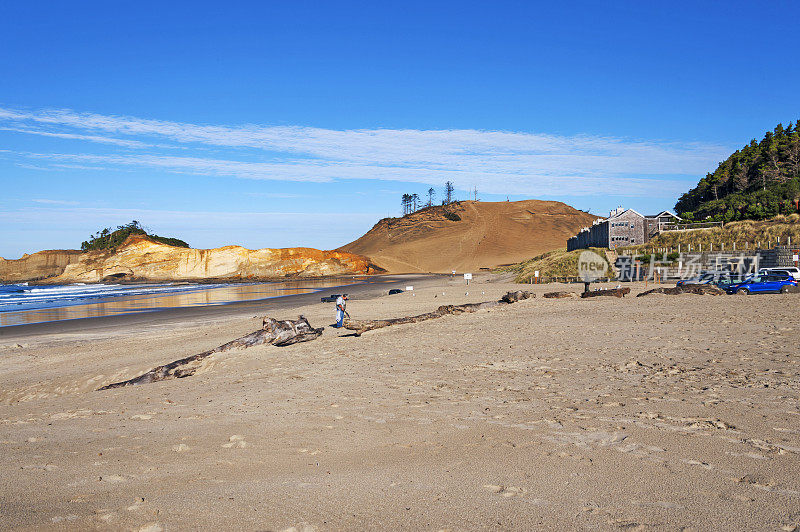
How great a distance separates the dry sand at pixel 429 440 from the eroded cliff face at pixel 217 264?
79500mm

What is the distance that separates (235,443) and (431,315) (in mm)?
13610

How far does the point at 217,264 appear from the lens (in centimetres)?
9369

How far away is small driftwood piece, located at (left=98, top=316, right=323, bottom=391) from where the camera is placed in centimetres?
1118

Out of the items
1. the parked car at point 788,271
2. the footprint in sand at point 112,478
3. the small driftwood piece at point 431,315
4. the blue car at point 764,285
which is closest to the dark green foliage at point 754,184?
the parked car at point 788,271

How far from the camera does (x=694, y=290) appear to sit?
24.7 metres

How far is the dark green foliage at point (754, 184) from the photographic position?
59594 mm

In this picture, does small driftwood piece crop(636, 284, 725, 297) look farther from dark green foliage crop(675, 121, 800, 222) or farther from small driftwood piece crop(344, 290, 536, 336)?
dark green foliage crop(675, 121, 800, 222)

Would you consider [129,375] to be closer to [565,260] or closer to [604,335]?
[604,335]

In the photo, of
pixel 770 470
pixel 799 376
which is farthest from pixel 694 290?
pixel 770 470

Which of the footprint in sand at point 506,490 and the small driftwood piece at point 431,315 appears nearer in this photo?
the footprint in sand at point 506,490

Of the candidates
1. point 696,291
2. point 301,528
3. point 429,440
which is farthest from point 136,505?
point 696,291

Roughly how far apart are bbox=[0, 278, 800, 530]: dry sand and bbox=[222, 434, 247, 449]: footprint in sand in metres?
0.04

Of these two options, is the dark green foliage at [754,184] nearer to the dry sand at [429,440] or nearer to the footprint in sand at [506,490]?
the dry sand at [429,440]

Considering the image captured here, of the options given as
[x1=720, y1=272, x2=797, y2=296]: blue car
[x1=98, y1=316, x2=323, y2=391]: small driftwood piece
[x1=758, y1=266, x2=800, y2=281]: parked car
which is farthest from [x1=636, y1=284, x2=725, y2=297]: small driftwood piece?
[x1=98, y1=316, x2=323, y2=391]: small driftwood piece
